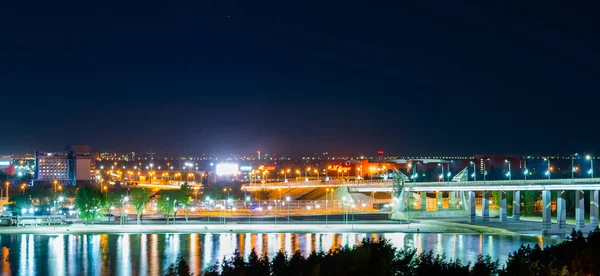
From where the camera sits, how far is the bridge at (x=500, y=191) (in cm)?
5050

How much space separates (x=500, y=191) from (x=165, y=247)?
96.3 feet

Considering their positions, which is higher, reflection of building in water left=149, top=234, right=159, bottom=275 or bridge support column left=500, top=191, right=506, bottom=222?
bridge support column left=500, top=191, right=506, bottom=222

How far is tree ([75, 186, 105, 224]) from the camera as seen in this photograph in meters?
55.6

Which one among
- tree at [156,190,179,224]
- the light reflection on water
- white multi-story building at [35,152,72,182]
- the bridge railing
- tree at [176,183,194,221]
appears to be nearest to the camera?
the light reflection on water

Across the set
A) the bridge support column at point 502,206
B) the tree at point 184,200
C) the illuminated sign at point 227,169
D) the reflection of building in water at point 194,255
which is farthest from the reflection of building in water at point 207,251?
the illuminated sign at point 227,169

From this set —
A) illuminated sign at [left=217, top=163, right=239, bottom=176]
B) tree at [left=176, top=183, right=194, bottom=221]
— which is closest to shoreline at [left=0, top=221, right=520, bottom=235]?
tree at [left=176, top=183, right=194, bottom=221]

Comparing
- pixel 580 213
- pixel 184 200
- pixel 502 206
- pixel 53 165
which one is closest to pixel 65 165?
pixel 53 165

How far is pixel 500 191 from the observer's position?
6175 cm

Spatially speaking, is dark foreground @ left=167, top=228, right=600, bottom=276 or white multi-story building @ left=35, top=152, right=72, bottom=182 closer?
dark foreground @ left=167, top=228, right=600, bottom=276

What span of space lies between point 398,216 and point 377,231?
10.00 m

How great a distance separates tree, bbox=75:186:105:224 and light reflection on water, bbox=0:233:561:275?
6.17m

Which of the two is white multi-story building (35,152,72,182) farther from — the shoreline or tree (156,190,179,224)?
the shoreline

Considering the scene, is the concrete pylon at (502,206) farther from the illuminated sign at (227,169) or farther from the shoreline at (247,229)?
the illuminated sign at (227,169)

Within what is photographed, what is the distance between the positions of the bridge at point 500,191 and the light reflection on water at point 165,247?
473 cm
